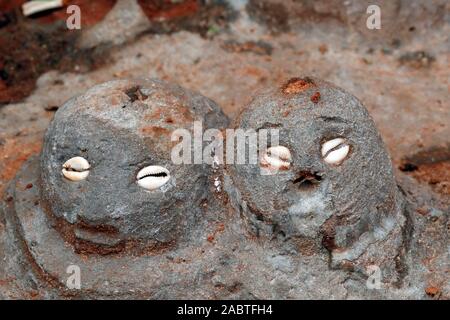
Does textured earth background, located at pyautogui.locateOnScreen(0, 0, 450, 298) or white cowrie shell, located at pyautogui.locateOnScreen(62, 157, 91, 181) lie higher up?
textured earth background, located at pyautogui.locateOnScreen(0, 0, 450, 298)

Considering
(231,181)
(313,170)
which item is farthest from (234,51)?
(313,170)

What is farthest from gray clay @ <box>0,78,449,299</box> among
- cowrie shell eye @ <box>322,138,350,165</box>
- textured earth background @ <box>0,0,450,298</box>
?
textured earth background @ <box>0,0,450,298</box>

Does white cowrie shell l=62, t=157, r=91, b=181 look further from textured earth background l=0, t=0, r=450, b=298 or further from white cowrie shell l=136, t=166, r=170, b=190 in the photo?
textured earth background l=0, t=0, r=450, b=298

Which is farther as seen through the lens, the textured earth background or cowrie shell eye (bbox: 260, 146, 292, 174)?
the textured earth background

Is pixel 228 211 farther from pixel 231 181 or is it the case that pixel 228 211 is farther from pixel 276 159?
pixel 276 159

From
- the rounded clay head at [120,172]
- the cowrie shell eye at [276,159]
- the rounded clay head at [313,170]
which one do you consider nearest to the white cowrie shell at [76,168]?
the rounded clay head at [120,172]

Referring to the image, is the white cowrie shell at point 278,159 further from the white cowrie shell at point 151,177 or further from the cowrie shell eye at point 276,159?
the white cowrie shell at point 151,177
